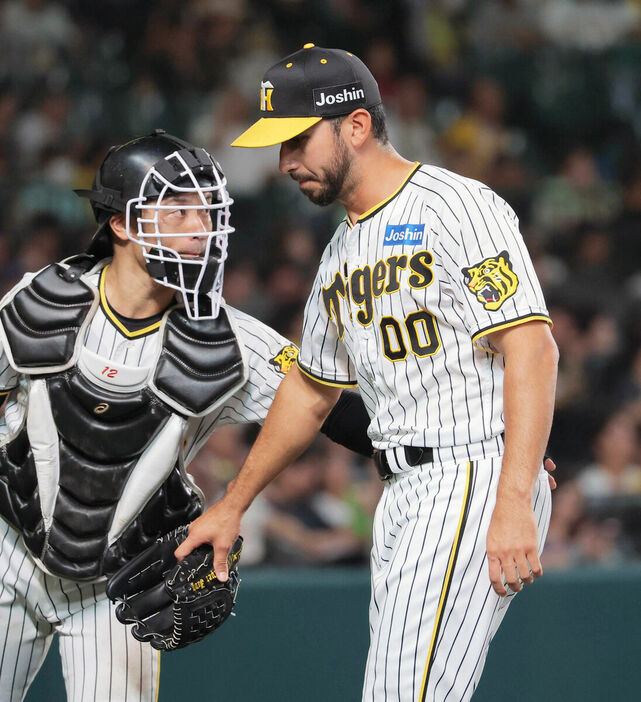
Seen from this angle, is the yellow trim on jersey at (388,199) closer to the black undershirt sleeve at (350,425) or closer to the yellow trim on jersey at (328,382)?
the yellow trim on jersey at (328,382)

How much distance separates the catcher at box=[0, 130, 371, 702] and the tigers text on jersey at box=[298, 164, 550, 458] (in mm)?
409

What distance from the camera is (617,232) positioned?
24.6 feet

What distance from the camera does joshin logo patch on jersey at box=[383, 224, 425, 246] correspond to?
2680 millimetres

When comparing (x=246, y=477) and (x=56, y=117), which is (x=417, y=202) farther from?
(x=56, y=117)

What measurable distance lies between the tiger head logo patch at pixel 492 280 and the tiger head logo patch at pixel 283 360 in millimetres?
728

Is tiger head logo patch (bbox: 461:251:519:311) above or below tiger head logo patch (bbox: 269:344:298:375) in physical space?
above

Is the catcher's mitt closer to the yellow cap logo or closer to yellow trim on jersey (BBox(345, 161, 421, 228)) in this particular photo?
yellow trim on jersey (BBox(345, 161, 421, 228))

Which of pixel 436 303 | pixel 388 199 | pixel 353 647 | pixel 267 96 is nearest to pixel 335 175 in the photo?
pixel 388 199

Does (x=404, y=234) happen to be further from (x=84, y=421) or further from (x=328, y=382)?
(x=84, y=421)

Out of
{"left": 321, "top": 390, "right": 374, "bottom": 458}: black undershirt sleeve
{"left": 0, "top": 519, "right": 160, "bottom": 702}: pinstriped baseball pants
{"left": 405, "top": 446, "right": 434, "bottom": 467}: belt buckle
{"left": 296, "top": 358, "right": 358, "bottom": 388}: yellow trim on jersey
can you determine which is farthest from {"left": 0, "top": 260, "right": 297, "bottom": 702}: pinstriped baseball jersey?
{"left": 405, "top": 446, "right": 434, "bottom": 467}: belt buckle

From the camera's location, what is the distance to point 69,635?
3.00 metres

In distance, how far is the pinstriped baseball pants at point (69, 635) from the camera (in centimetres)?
293

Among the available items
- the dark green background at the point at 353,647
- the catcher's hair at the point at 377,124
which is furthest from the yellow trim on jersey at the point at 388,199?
the dark green background at the point at 353,647

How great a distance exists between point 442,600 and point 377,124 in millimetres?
1168
